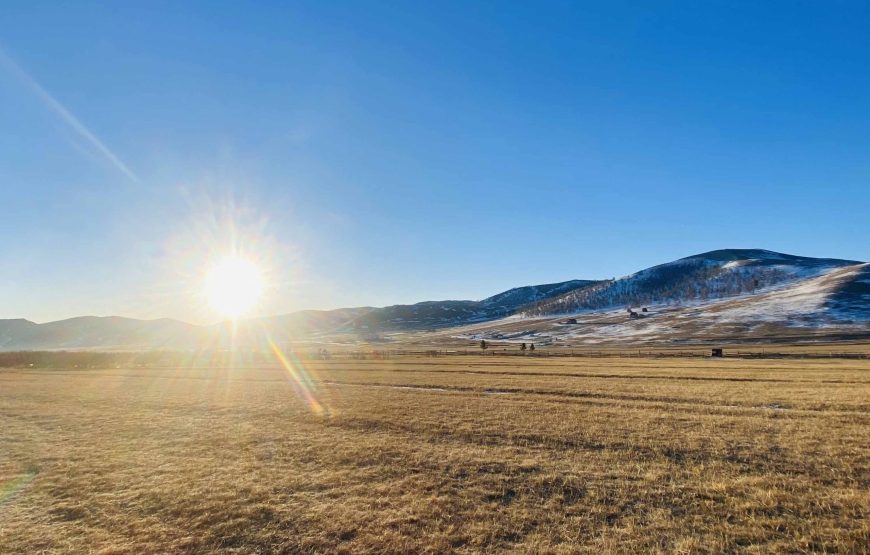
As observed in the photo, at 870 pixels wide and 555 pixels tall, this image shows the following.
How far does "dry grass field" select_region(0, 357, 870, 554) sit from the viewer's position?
9445 millimetres

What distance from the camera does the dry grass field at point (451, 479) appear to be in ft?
31.0

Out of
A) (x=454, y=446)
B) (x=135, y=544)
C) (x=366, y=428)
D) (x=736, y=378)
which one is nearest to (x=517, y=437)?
(x=454, y=446)

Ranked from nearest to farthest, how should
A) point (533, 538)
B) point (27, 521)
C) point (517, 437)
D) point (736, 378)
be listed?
1. point (533, 538)
2. point (27, 521)
3. point (517, 437)
4. point (736, 378)

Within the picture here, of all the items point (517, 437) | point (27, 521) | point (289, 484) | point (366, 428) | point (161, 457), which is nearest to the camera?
point (27, 521)

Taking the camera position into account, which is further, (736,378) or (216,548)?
(736,378)

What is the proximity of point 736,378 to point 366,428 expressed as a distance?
116 ft

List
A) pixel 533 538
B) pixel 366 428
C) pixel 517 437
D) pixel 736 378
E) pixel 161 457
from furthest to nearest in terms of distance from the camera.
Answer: pixel 736 378 < pixel 366 428 < pixel 517 437 < pixel 161 457 < pixel 533 538

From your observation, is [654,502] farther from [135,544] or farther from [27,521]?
[27,521]

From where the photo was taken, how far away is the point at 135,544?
375 inches

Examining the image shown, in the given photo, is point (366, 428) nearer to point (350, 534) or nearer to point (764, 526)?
point (350, 534)

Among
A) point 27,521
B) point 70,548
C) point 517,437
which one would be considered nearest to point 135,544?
point 70,548

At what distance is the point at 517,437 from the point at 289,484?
926cm

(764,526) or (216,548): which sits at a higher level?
(216,548)

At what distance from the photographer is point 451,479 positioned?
13.1 m
